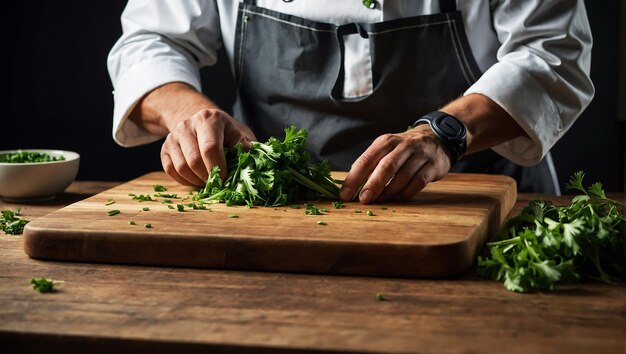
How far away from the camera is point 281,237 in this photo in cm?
157

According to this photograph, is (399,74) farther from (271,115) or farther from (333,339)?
(333,339)

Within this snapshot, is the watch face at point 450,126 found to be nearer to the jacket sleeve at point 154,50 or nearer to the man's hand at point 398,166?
the man's hand at point 398,166

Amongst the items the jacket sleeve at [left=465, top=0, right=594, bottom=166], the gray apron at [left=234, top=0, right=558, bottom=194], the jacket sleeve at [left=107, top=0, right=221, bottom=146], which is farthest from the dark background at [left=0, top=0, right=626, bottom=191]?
the jacket sleeve at [left=465, top=0, right=594, bottom=166]

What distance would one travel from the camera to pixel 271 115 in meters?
2.64

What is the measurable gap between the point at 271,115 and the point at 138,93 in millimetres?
433

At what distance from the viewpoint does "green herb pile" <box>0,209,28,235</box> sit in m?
1.87

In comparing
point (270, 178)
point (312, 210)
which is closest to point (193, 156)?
point (270, 178)

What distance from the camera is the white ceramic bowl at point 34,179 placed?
Result: 86.5 inches

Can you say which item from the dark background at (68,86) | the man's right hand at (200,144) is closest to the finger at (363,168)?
the man's right hand at (200,144)

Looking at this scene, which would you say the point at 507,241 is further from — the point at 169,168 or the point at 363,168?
the point at 169,168

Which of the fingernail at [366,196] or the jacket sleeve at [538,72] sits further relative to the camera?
the jacket sleeve at [538,72]

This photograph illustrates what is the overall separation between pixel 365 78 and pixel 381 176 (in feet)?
2.05

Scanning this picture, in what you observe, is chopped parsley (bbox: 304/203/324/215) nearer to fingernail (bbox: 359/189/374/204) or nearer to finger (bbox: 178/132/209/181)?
fingernail (bbox: 359/189/374/204)

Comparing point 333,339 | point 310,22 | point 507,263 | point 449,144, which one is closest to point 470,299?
point 507,263
